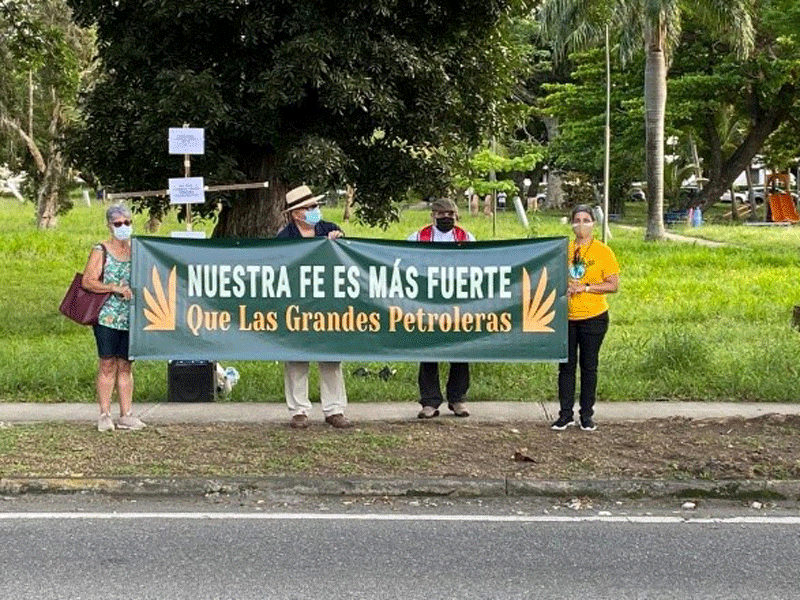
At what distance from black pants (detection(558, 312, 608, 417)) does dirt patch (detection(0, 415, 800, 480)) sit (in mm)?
234

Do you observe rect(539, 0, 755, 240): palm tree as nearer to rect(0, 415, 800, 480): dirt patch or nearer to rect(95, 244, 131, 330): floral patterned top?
rect(0, 415, 800, 480): dirt patch

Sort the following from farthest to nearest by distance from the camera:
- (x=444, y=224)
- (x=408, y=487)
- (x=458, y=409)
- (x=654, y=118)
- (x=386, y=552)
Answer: (x=654, y=118) < (x=458, y=409) < (x=444, y=224) < (x=408, y=487) < (x=386, y=552)

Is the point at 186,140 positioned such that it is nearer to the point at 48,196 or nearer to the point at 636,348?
the point at 636,348

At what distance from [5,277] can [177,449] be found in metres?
14.3

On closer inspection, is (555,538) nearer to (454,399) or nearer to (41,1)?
(454,399)

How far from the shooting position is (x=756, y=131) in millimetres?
44656

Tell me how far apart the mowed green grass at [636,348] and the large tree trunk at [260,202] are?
237cm

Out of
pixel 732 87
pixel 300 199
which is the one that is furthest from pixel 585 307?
pixel 732 87

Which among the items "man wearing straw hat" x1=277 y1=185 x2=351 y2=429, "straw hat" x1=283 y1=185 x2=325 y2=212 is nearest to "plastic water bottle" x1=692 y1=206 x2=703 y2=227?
"man wearing straw hat" x1=277 y1=185 x2=351 y2=429

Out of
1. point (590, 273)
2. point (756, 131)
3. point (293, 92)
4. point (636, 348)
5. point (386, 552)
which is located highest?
point (756, 131)

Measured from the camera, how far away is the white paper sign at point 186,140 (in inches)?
379

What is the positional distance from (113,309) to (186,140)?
6.49ft

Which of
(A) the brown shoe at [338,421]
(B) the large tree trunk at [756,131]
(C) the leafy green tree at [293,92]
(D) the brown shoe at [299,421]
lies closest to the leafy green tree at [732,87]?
(B) the large tree trunk at [756,131]

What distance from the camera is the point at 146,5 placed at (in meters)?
12.1
